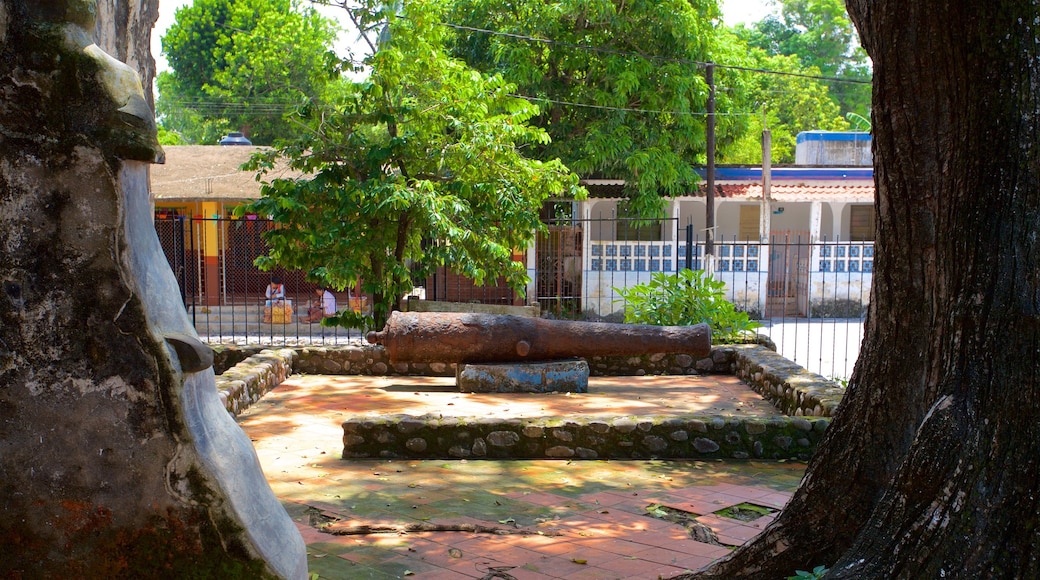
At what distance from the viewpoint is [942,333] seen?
3262mm

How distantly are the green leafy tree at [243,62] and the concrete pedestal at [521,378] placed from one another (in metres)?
20.9

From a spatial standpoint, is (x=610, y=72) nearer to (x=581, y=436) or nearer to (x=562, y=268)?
(x=562, y=268)

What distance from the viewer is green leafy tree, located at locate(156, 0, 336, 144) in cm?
3102

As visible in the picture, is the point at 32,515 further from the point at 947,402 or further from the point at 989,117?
the point at 989,117

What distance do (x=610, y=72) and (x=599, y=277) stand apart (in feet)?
13.8

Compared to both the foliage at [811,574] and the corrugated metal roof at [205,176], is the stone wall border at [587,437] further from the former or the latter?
the corrugated metal roof at [205,176]

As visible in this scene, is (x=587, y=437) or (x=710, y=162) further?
(x=710, y=162)

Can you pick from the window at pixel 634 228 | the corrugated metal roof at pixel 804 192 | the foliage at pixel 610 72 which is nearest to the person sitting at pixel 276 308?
the foliage at pixel 610 72

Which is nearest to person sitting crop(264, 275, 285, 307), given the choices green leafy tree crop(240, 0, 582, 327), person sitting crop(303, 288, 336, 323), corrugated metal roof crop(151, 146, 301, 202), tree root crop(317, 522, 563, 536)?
person sitting crop(303, 288, 336, 323)

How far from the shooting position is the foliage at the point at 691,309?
12164mm

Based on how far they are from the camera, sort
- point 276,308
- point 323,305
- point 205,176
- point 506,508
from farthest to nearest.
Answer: point 205,176 → point 276,308 → point 323,305 → point 506,508

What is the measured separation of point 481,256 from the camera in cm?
1209

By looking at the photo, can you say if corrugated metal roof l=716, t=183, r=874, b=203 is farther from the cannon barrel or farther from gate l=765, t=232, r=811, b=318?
the cannon barrel

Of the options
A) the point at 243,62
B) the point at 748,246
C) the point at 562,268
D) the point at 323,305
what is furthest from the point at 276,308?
the point at 243,62
